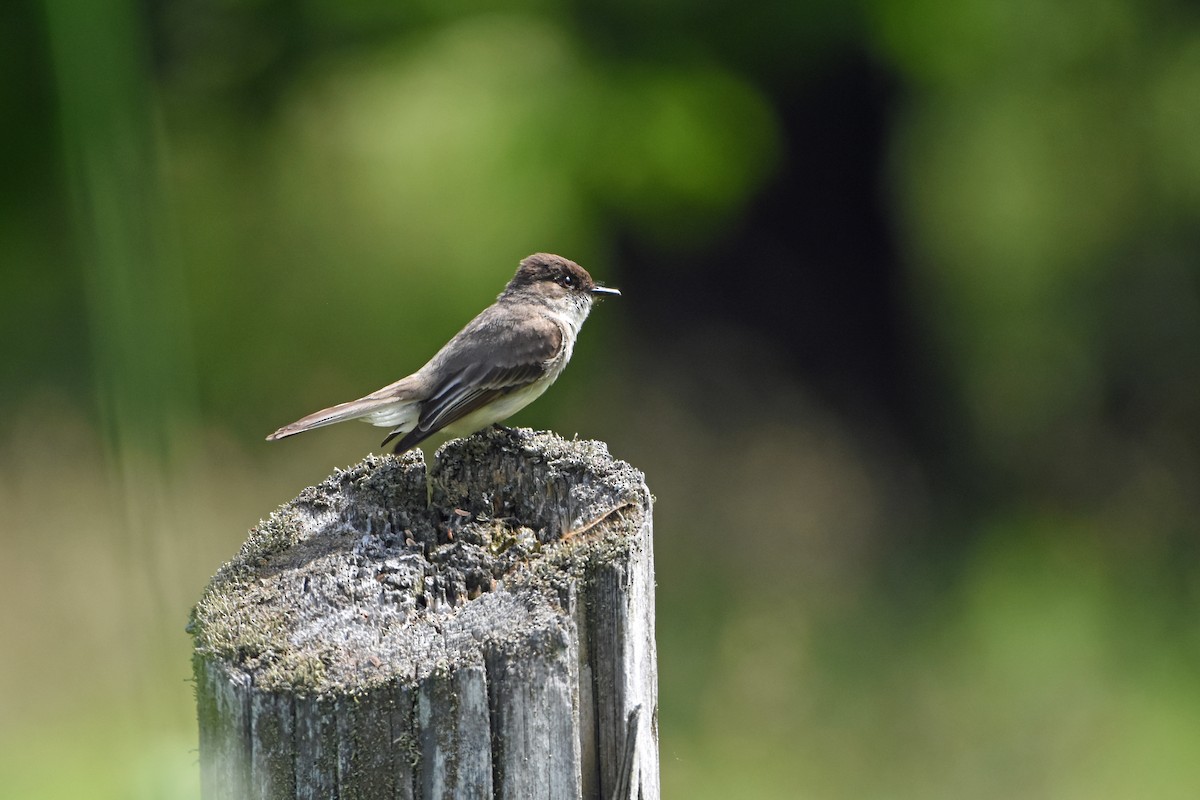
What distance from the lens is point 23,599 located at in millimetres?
6848

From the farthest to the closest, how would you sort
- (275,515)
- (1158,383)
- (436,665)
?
(1158,383) < (275,515) < (436,665)

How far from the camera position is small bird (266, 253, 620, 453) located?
439cm

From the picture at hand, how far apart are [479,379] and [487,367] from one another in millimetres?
76

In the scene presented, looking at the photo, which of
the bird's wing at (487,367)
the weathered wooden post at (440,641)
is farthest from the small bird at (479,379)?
the weathered wooden post at (440,641)

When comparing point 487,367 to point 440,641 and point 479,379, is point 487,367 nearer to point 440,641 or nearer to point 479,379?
point 479,379

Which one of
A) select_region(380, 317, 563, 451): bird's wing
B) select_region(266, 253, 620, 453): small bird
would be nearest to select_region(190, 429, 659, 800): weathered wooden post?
select_region(266, 253, 620, 453): small bird

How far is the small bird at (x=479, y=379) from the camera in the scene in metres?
4.39

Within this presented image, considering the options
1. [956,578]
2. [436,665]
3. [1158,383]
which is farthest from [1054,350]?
[436,665]

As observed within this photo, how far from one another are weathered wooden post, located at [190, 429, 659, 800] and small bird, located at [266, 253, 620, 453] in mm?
1173

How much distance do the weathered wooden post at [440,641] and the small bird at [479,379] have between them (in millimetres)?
1173

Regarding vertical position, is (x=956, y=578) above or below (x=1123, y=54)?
below

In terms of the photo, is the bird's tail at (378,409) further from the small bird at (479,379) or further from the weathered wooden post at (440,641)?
the weathered wooden post at (440,641)

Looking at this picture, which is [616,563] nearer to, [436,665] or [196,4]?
[436,665]

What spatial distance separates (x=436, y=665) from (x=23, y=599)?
555 cm
